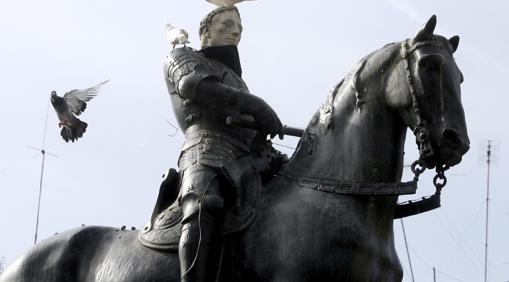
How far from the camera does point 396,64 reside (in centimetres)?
1159

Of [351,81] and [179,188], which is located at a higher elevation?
[351,81]

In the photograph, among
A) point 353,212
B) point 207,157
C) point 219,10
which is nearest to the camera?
point 353,212

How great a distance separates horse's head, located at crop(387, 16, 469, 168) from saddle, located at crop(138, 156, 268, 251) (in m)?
1.70

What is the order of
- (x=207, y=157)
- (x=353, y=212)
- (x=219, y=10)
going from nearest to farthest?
(x=353, y=212)
(x=207, y=157)
(x=219, y=10)

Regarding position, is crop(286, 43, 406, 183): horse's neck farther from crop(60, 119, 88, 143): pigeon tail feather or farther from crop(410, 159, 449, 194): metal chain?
crop(60, 119, 88, 143): pigeon tail feather

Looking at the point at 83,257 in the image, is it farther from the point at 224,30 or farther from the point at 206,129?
the point at 224,30

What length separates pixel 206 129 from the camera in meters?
12.8

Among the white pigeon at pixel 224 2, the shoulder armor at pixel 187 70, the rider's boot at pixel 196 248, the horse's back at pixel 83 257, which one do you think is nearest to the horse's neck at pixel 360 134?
the rider's boot at pixel 196 248

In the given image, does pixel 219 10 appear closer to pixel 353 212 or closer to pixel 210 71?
pixel 210 71

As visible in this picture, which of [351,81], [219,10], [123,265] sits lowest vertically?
[123,265]

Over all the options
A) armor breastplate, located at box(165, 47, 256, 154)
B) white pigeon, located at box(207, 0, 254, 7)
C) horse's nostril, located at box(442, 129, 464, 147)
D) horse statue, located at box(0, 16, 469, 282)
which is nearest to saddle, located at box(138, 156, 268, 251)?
horse statue, located at box(0, 16, 469, 282)

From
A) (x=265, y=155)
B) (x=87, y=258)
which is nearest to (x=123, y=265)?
(x=87, y=258)

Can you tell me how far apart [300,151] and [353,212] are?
3.31 ft

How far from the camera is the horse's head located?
11.1 meters
